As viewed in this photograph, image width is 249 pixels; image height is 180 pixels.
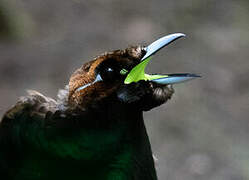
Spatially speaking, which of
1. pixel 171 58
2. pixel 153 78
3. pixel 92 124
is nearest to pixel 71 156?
pixel 92 124

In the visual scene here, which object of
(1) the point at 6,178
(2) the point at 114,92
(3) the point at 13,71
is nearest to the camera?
(2) the point at 114,92

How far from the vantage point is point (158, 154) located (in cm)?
774

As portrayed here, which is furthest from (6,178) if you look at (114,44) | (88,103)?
(114,44)

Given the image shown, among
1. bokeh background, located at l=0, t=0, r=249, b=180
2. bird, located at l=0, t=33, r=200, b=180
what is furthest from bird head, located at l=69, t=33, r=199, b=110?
bokeh background, located at l=0, t=0, r=249, b=180

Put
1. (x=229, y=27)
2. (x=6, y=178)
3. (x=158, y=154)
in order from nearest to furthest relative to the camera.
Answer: (x=6, y=178) → (x=158, y=154) → (x=229, y=27)

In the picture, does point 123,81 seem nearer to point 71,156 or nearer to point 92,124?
point 92,124

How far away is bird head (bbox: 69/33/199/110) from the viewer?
3.29m

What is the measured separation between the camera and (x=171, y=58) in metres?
9.55

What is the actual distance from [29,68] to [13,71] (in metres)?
0.28

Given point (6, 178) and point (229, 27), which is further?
point (229, 27)

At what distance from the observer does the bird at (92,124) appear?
3.31m

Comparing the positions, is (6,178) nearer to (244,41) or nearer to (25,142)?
(25,142)

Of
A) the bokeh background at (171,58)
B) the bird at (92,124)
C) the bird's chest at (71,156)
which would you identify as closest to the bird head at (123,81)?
the bird at (92,124)

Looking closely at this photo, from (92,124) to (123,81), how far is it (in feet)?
1.12
